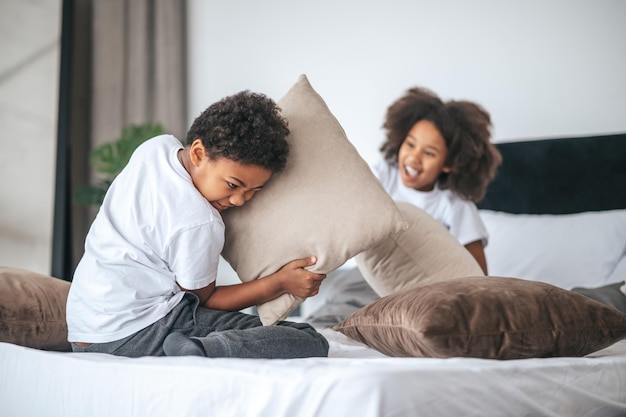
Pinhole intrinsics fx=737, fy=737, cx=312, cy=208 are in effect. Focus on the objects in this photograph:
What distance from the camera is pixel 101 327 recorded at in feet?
4.43

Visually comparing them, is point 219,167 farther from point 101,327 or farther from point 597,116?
point 597,116

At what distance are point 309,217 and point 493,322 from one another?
0.43m

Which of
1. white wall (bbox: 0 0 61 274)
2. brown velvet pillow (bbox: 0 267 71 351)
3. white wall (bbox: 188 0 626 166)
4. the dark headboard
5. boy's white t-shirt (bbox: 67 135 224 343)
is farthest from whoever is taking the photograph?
white wall (bbox: 0 0 61 274)

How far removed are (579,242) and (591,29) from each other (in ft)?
2.70

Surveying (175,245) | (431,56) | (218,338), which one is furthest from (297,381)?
(431,56)

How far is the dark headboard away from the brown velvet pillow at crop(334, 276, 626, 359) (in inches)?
53.6

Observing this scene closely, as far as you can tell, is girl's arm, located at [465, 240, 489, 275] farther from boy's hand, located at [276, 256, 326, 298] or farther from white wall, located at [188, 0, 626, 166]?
boy's hand, located at [276, 256, 326, 298]

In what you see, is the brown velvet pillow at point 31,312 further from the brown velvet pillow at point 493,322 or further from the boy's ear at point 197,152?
the brown velvet pillow at point 493,322

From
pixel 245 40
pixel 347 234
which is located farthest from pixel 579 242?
pixel 245 40

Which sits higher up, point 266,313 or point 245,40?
point 245,40

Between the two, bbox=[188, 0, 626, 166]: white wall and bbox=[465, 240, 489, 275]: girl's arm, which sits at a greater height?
bbox=[188, 0, 626, 166]: white wall

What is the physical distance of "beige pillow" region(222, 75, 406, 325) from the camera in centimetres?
147

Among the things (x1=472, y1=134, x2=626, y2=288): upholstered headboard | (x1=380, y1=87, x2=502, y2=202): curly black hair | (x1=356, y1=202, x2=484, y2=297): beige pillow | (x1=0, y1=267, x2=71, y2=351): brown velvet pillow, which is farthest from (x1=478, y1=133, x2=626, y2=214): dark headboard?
(x1=0, y1=267, x2=71, y2=351): brown velvet pillow

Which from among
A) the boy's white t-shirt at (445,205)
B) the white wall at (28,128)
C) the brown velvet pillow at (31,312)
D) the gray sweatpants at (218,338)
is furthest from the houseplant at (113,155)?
the gray sweatpants at (218,338)
